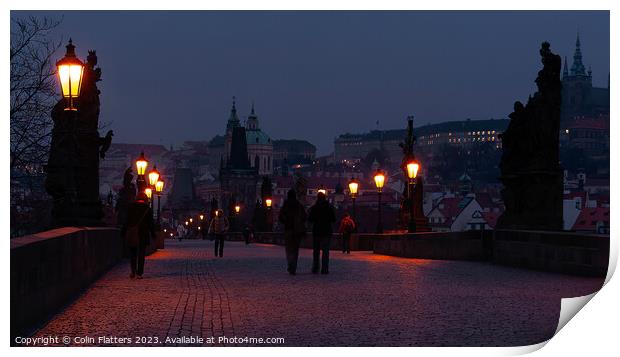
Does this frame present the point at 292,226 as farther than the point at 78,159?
No

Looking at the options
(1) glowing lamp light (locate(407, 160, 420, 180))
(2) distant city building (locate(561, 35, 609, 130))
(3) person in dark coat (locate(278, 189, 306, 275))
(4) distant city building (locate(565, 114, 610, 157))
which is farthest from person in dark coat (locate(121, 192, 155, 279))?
(2) distant city building (locate(561, 35, 609, 130))

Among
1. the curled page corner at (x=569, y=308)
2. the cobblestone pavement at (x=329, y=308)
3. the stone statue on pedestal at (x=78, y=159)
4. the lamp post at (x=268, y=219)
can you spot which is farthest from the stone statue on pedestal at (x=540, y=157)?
the lamp post at (x=268, y=219)

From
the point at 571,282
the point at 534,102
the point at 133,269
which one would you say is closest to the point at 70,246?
the point at 133,269

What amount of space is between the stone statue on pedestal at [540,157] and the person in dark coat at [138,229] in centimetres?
782

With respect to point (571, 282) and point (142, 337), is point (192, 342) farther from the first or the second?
A: point (571, 282)

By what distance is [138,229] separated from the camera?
62.3 ft

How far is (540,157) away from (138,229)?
8226 millimetres

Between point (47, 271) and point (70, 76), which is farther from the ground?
point (70, 76)

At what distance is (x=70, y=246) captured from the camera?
47.6 feet

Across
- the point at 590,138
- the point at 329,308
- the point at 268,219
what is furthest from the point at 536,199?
the point at 590,138

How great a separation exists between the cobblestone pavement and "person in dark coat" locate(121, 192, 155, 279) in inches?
13.9

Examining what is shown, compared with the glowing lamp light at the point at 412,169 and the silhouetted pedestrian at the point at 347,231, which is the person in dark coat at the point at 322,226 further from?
the silhouetted pedestrian at the point at 347,231

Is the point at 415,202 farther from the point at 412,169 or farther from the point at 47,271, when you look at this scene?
the point at 47,271
